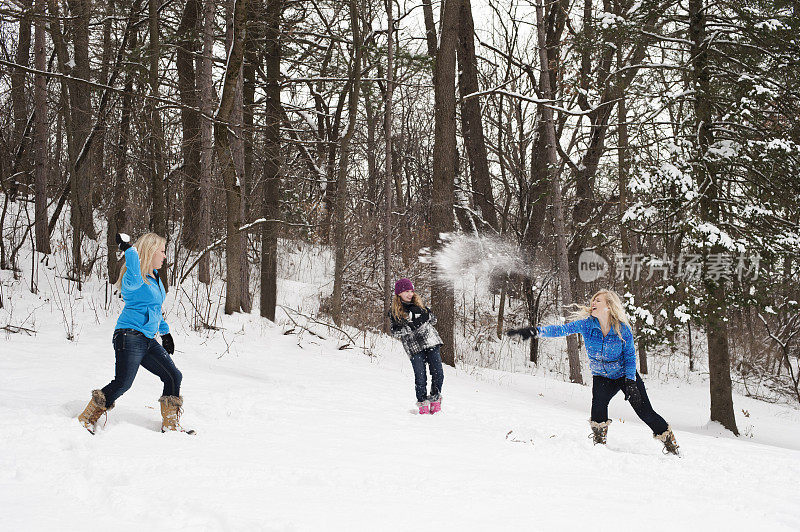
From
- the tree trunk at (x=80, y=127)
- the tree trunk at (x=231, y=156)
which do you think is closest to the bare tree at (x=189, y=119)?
the tree trunk at (x=231, y=156)

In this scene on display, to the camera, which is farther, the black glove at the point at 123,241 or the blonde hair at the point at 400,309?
the blonde hair at the point at 400,309

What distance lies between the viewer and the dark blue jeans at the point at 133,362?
14.4ft

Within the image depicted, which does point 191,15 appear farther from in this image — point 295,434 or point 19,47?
point 295,434

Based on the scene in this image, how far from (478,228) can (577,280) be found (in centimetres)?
402

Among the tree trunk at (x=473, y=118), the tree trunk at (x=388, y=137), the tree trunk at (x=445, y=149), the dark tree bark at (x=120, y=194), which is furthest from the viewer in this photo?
the tree trunk at (x=473, y=118)

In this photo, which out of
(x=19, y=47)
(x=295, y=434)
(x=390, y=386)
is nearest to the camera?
(x=295, y=434)

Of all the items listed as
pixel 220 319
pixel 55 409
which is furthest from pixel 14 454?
pixel 220 319

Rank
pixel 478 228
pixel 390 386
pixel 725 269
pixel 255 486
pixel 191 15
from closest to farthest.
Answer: pixel 255 486
pixel 390 386
pixel 725 269
pixel 191 15
pixel 478 228

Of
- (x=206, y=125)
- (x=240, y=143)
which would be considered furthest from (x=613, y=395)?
(x=240, y=143)

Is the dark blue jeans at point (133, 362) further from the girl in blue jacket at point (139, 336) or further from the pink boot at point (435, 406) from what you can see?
the pink boot at point (435, 406)

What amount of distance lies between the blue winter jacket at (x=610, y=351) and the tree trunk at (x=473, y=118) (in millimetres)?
11894

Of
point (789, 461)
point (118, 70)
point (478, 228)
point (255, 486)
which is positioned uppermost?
point (118, 70)

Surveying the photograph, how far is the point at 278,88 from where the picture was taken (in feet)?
42.6

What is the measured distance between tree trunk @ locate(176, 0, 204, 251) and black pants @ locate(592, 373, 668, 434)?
8.51 meters
